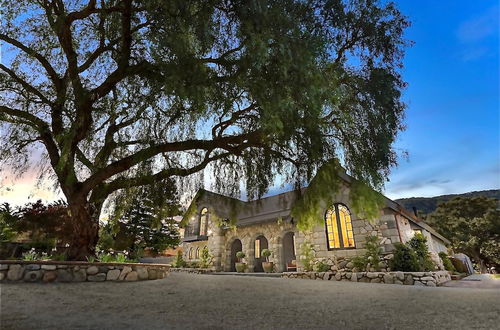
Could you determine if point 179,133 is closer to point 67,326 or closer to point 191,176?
point 191,176

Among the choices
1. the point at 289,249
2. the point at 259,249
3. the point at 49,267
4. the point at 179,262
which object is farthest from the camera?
the point at 179,262

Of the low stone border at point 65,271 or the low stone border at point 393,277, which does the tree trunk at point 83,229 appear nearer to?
the low stone border at point 65,271

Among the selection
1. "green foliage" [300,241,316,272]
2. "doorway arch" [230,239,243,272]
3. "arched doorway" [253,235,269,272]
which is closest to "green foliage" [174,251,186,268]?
"doorway arch" [230,239,243,272]

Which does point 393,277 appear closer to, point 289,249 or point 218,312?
point 218,312

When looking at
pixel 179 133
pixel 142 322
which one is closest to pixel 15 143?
pixel 179 133

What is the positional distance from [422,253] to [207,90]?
896 cm

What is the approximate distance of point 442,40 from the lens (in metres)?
5.02

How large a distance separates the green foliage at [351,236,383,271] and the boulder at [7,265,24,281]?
28.4 feet

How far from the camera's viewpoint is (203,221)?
15.2 metres

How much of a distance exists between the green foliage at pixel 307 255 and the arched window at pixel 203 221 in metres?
7.01

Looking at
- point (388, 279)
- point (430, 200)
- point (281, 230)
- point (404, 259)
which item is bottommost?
point (388, 279)

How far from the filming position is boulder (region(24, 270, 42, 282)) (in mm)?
4770

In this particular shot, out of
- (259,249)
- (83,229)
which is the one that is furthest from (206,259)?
(83,229)

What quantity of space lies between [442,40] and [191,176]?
19.1 feet
